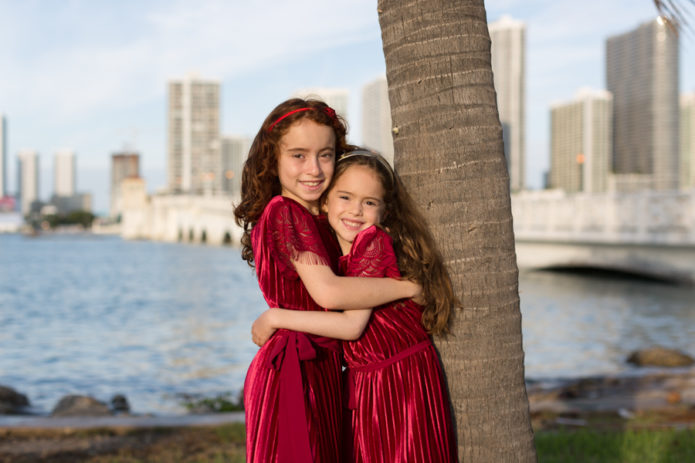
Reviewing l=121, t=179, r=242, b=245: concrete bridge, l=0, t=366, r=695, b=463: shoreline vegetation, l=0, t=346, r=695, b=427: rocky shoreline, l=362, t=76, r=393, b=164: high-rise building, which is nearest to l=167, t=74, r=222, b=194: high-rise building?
l=121, t=179, r=242, b=245: concrete bridge

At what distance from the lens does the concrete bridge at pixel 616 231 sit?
65.7 ft

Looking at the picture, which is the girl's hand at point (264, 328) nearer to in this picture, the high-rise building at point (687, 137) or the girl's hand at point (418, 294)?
the girl's hand at point (418, 294)

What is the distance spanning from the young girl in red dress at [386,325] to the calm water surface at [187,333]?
1348 millimetres

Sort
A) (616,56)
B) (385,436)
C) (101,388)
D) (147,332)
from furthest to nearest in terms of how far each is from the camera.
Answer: (616,56) → (147,332) → (101,388) → (385,436)

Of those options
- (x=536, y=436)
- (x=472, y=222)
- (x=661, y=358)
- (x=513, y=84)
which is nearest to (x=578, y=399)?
(x=536, y=436)

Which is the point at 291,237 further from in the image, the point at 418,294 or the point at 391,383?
the point at 391,383

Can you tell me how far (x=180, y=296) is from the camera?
75.9 ft

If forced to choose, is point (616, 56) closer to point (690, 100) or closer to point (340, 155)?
point (690, 100)

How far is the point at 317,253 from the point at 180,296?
22.0 meters

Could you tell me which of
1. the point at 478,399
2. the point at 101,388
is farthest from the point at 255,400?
the point at 101,388

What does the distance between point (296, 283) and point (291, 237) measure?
0.59 ft

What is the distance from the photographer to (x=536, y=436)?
15.4 feet

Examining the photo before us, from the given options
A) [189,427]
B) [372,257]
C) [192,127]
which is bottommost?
[189,427]

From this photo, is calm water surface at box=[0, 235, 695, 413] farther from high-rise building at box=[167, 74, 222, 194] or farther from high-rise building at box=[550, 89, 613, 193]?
high-rise building at box=[167, 74, 222, 194]
